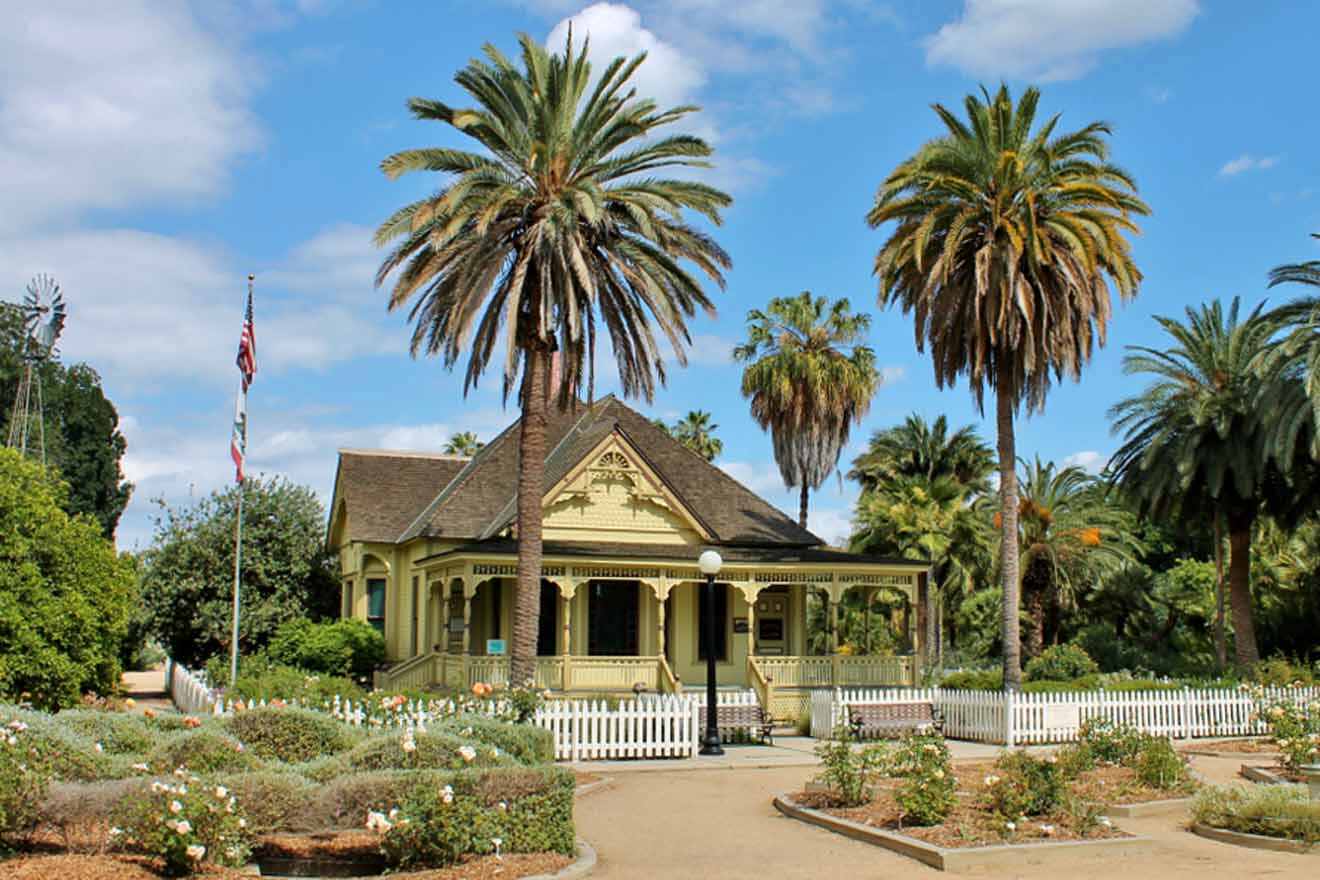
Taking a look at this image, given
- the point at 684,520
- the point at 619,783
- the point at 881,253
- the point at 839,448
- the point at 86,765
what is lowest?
the point at 619,783

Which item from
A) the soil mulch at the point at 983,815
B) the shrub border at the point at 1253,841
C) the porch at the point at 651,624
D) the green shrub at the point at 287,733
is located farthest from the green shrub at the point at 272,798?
the porch at the point at 651,624

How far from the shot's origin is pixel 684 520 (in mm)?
31547

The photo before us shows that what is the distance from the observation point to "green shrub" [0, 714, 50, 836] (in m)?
9.36

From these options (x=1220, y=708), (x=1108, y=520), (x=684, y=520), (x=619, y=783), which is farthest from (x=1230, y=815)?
(x=1108, y=520)

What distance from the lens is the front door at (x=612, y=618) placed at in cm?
3139

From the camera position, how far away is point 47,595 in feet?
67.7

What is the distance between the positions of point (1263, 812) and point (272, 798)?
31.5 ft

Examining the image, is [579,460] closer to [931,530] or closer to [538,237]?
[538,237]

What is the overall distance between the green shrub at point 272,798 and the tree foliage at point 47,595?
442 inches

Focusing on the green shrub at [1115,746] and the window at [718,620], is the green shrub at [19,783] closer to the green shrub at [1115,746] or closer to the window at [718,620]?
the green shrub at [1115,746]

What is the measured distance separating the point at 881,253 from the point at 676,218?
7364 millimetres

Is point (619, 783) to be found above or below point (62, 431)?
below

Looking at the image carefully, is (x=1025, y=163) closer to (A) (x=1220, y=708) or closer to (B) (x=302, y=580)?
(A) (x=1220, y=708)

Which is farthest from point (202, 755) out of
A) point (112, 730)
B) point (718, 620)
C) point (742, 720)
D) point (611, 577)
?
point (718, 620)
